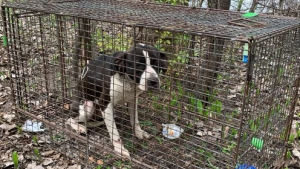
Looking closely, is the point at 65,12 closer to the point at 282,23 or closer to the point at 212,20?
the point at 212,20

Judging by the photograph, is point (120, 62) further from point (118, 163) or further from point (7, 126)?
point (7, 126)

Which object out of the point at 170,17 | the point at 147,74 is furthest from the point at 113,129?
the point at 170,17

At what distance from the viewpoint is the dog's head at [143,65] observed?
124 inches

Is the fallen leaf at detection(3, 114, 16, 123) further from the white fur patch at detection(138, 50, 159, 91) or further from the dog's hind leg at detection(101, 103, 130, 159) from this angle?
the white fur patch at detection(138, 50, 159, 91)

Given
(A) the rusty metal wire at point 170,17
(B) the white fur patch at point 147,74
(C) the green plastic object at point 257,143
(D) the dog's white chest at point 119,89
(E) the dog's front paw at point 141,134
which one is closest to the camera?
(A) the rusty metal wire at point 170,17

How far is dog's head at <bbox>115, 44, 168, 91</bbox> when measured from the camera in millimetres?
3150

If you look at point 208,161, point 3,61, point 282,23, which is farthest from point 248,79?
point 3,61

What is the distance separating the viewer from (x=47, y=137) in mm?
3926

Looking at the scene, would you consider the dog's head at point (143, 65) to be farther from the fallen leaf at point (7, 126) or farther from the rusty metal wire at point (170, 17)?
the fallen leaf at point (7, 126)

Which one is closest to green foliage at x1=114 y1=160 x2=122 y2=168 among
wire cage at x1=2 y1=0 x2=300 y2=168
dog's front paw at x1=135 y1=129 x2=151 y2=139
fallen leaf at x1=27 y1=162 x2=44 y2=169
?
wire cage at x1=2 y1=0 x2=300 y2=168

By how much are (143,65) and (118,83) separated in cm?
48

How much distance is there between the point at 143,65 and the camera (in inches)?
126

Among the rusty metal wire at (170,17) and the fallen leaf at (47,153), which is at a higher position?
the rusty metal wire at (170,17)

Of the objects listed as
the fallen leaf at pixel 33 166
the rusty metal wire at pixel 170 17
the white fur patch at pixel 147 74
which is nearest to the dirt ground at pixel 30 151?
the fallen leaf at pixel 33 166
